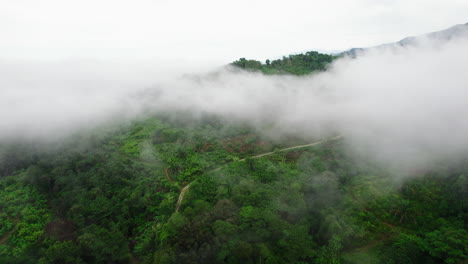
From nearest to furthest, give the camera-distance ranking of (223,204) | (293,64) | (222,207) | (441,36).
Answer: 1. (222,207)
2. (223,204)
3. (441,36)
4. (293,64)

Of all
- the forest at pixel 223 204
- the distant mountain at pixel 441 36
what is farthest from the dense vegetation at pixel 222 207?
the distant mountain at pixel 441 36

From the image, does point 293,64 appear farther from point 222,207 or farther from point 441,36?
point 222,207

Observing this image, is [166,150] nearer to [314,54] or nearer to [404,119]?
[404,119]

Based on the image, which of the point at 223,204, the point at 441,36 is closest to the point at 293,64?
the point at 441,36

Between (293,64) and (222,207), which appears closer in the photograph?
(222,207)

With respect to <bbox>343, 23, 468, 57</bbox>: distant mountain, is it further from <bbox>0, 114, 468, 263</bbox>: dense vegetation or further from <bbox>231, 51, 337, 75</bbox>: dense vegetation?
<bbox>0, 114, 468, 263</bbox>: dense vegetation

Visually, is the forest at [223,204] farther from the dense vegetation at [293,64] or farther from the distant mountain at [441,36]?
the distant mountain at [441,36]

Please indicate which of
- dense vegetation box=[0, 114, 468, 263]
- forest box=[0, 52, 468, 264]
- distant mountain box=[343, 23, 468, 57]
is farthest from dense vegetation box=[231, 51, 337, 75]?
dense vegetation box=[0, 114, 468, 263]
